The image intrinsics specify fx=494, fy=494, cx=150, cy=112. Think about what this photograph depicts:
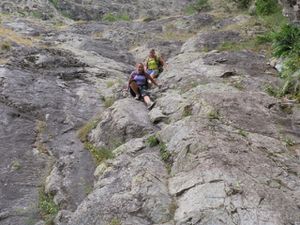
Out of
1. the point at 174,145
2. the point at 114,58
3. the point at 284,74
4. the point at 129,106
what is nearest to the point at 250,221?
the point at 174,145

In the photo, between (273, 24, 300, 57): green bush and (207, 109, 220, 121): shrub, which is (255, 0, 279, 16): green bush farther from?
(207, 109, 220, 121): shrub

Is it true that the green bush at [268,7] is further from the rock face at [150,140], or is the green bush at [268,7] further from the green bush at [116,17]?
the green bush at [116,17]

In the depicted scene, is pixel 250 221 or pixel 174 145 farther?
pixel 174 145

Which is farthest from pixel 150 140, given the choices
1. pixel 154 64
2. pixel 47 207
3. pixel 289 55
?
pixel 154 64

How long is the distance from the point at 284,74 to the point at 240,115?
14.1ft

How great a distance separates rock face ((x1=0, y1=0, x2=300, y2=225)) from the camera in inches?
429

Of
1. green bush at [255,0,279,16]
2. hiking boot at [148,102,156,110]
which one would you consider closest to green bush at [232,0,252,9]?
green bush at [255,0,279,16]

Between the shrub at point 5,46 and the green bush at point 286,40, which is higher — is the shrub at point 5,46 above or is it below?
below

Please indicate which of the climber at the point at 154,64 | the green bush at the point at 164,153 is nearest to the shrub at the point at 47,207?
the green bush at the point at 164,153

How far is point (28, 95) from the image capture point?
19.7 meters

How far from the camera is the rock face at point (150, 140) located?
10891mm

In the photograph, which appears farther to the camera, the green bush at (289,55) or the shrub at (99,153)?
the green bush at (289,55)

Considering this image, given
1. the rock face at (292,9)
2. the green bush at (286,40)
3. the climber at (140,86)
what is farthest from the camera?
the rock face at (292,9)

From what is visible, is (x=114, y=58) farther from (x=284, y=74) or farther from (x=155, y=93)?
(x=284, y=74)
